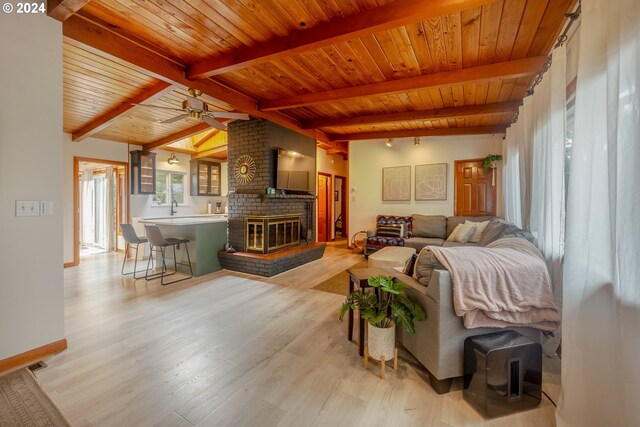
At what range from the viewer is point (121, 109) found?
3887 millimetres

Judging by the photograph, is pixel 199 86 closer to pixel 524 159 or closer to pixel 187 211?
pixel 524 159

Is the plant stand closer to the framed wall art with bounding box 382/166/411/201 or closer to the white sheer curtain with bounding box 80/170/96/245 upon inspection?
the framed wall art with bounding box 382/166/411/201

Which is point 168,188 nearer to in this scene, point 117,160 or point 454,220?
point 117,160

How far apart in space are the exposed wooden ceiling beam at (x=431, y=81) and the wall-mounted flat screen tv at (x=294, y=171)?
1.00 meters

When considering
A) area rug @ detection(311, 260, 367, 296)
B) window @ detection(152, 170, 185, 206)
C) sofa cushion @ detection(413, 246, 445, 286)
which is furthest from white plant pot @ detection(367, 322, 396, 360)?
window @ detection(152, 170, 185, 206)

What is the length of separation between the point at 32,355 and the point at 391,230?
5027 millimetres

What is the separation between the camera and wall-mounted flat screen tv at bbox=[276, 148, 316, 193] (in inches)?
184

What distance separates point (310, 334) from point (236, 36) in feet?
9.10

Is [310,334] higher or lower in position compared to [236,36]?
lower

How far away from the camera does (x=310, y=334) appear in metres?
2.38

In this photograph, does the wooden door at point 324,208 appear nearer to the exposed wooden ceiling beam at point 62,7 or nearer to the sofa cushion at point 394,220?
the sofa cushion at point 394,220

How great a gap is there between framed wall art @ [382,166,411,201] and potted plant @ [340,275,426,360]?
14.5 feet

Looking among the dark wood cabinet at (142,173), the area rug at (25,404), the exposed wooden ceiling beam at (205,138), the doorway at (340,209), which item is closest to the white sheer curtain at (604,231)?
the area rug at (25,404)

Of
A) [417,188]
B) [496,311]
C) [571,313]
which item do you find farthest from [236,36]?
[417,188]
